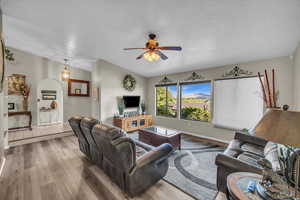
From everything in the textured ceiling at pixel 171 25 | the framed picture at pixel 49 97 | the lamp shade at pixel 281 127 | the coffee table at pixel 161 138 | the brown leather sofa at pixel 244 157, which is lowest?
the coffee table at pixel 161 138

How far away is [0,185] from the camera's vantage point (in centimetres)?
200

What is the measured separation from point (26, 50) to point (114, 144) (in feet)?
19.5

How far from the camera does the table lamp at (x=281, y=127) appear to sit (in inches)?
28.1

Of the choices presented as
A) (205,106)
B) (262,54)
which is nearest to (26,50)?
(205,106)

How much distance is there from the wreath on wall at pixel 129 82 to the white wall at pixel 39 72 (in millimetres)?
2583

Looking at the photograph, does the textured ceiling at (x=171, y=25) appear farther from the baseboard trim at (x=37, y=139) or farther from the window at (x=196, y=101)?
the baseboard trim at (x=37, y=139)

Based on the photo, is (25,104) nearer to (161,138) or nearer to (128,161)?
(161,138)

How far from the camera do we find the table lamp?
71 centimetres

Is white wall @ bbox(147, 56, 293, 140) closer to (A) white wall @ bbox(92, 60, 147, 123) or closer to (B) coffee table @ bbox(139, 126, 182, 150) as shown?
(B) coffee table @ bbox(139, 126, 182, 150)

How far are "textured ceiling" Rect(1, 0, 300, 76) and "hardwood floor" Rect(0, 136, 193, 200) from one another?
2925 millimetres

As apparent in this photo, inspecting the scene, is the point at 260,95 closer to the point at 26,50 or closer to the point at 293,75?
the point at 293,75

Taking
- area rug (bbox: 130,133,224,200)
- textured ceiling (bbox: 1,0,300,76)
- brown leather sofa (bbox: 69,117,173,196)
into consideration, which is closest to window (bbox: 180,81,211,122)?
textured ceiling (bbox: 1,0,300,76)

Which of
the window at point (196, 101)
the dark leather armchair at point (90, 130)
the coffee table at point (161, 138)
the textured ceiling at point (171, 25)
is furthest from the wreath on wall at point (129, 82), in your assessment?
the dark leather armchair at point (90, 130)

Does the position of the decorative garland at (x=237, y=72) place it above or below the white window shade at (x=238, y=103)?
above
